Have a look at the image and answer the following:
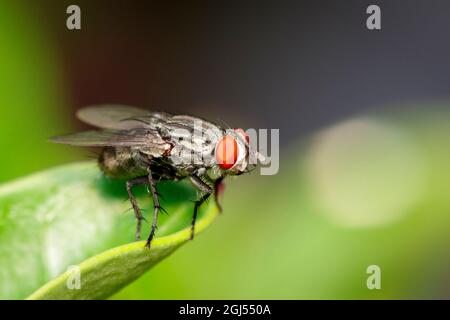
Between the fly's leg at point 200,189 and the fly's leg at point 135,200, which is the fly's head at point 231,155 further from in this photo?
the fly's leg at point 135,200

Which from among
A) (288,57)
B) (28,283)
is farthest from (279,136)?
(28,283)

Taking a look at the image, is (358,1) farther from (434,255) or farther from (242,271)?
(242,271)

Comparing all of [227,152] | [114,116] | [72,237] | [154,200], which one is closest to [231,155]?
[227,152]

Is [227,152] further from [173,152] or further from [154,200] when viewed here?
[154,200]

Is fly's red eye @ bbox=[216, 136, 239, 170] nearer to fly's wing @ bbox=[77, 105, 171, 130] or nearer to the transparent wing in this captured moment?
the transparent wing


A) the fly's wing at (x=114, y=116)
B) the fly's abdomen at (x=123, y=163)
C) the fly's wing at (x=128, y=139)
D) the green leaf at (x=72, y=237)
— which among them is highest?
the fly's wing at (x=114, y=116)

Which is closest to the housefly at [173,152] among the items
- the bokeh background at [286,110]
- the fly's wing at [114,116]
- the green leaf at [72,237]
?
the fly's wing at [114,116]

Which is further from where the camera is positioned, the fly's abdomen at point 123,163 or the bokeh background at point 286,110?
the bokeh background at point 286,110
